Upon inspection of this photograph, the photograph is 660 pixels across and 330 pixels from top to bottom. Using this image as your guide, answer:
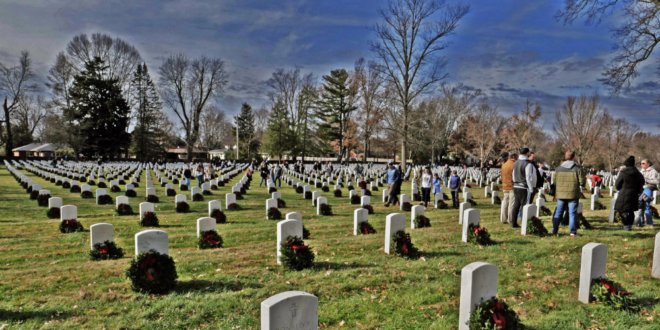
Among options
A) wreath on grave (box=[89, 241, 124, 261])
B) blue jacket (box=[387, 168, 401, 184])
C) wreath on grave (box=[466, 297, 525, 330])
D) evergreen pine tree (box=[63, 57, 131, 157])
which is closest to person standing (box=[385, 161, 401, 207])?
A: blue jacket (box=[387, 168, 401, 184])

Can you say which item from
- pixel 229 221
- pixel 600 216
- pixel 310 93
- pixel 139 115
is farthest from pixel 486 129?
pixel 139 115

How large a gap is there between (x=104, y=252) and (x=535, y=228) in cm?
886

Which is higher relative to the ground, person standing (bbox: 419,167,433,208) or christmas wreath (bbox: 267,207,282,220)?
person standing (bbox: 419,167,433,208)

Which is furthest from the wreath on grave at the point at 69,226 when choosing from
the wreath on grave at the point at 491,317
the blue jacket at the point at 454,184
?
the blue jacket at the point at 454,184

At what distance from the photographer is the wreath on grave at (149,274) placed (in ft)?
14.6

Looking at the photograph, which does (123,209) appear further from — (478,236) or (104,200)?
(478,236)

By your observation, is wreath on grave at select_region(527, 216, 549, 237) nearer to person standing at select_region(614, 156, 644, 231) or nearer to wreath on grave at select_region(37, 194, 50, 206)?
person standing at select_region(614, 156, 644, 231)

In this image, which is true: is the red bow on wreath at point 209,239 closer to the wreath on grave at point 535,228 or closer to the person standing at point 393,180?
the wreath on grave at point 535,228

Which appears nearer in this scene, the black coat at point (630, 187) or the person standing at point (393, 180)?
the black coat at point (630, 187)

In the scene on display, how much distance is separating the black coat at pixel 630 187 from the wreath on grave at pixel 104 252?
1034cm

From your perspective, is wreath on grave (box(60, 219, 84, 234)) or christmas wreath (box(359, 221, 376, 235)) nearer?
wreath on grave (box(60, 219, 84, 234))

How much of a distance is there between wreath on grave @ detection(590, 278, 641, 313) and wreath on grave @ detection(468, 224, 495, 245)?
2.78 metres

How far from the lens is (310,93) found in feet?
191

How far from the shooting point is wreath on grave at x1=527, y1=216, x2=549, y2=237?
7504mm
